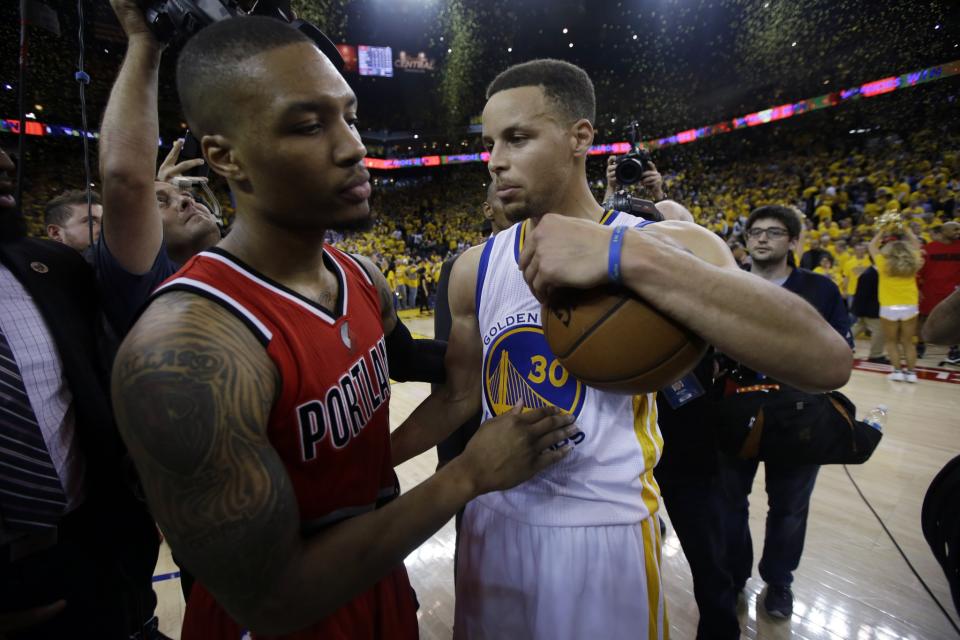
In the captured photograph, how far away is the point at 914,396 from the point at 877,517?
318 cm

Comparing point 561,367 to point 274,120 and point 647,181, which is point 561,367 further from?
point 647,181

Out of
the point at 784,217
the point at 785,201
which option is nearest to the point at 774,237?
the point at 784,217

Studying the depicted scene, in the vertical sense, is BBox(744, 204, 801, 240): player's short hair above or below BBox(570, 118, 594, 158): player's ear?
below

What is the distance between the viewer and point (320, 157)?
1022mm

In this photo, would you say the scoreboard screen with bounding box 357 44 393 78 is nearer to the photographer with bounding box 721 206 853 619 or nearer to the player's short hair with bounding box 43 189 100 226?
the player's short hair with bounding box 43 189 100 226

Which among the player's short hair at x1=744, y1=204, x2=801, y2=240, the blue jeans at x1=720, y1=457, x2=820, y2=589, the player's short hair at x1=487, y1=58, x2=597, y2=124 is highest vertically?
the player's short hair at x1=487, y1=58, x2=597, y2=124

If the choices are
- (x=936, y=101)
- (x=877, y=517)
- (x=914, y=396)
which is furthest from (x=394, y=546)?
(x=936, y=101)

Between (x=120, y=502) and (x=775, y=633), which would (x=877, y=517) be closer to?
(x=775, y=633)

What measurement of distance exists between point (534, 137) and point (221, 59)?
0.86 m

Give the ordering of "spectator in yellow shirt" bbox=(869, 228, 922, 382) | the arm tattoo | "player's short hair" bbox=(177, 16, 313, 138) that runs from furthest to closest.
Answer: "spectator in yellow shirt" bbox=(869, 228, 922, 382) → "player's short hair" bbox=(177, 16, 313, 138) → the arm tattoo

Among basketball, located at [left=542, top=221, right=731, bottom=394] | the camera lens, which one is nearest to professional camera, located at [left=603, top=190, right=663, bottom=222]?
the camera lens

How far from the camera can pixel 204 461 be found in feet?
2.46

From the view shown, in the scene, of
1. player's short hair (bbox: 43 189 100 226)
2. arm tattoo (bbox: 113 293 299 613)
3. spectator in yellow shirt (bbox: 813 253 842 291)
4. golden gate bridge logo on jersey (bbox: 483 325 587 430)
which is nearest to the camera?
arm tattoo (bbox: 113 293 299 613)

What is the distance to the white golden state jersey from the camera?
4.15 ft
